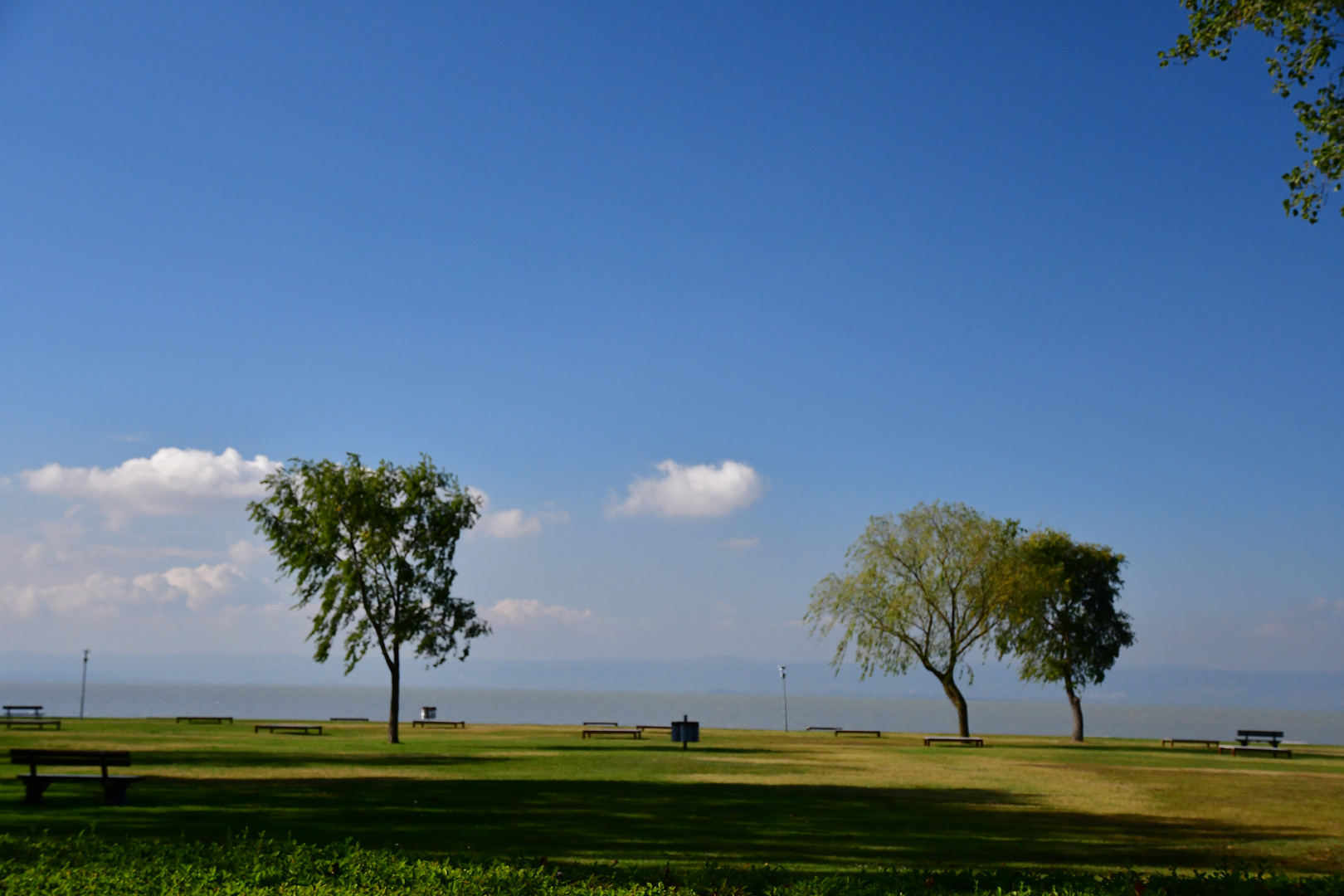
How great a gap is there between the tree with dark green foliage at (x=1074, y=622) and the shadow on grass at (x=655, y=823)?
3340cm

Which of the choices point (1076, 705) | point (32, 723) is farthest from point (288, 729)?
A: point (1076, 705)

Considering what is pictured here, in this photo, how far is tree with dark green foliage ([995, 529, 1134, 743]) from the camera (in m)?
51.8

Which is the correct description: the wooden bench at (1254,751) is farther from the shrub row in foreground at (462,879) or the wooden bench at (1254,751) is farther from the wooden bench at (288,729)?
the wooden bench at (288,729)

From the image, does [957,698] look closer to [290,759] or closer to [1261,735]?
[1261,735]

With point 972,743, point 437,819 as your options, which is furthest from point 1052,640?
point 437,819

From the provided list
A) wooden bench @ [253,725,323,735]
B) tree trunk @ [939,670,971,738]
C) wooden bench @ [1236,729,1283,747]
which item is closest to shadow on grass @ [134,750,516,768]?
wooden bench @ [253,725,323,735]

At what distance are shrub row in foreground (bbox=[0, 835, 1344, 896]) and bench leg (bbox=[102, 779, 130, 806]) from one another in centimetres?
579

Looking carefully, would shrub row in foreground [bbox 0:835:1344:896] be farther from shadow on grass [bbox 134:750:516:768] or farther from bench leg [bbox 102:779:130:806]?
shadow on grass [bbox 134:750:516:768]

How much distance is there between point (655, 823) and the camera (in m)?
15.0

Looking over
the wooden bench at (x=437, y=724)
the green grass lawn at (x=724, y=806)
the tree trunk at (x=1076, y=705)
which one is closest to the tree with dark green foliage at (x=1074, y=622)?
the tree trunk at (x=1076, y=705)

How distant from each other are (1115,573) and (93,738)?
46524 mm

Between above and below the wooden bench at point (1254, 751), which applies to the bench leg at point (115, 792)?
above

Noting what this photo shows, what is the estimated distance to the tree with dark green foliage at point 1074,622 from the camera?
170ft

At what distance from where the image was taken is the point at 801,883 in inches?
348
